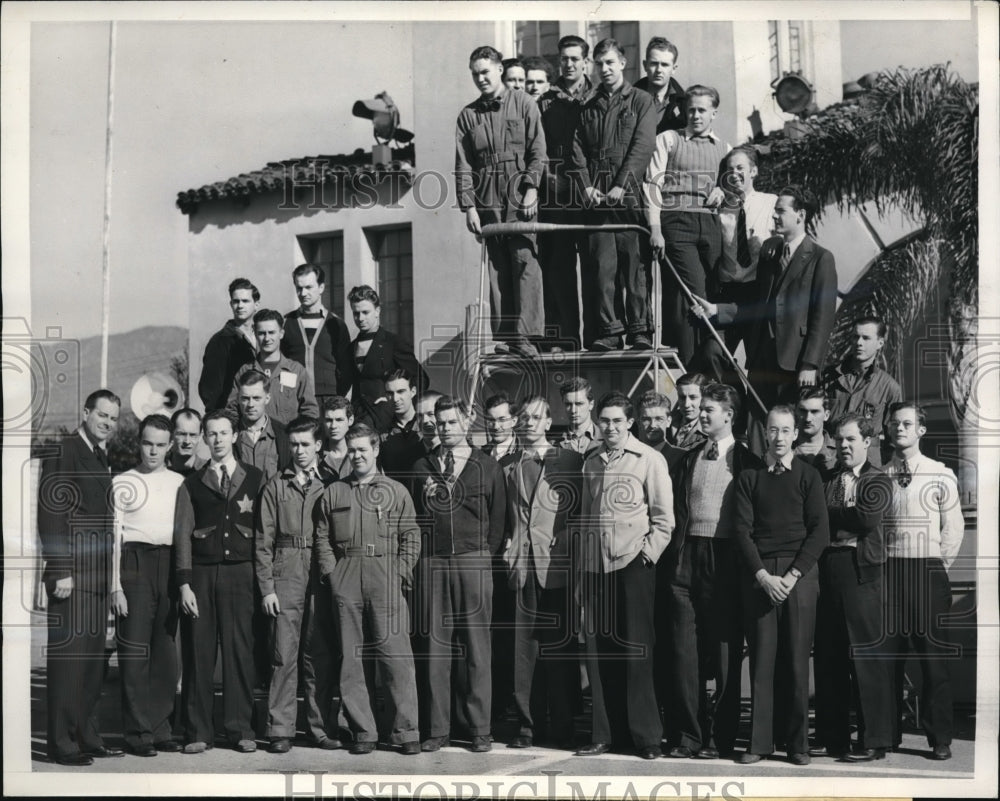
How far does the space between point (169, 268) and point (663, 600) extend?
137 inches

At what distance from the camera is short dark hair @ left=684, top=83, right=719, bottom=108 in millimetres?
7184

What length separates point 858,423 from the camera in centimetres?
682

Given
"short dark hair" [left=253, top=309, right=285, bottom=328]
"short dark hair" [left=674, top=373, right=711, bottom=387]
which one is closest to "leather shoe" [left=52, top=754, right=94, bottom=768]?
"short dark hair" [left=253, top=309, right=285, bottom=328]

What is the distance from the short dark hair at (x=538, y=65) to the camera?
7305mm

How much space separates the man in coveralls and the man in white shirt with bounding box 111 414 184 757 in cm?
87

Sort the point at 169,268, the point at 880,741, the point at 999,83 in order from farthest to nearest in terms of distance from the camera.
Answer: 1. the point at 169,268
2. the point at 999,83
3. the point at 880,741

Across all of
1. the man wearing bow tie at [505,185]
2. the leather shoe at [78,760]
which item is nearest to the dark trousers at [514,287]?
the man wearing bow tie at [505,185]

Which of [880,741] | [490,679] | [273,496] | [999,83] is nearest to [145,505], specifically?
[273,496]

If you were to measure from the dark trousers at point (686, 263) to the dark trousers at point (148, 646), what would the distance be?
302 cm

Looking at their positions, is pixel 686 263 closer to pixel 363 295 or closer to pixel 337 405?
pixel 363 295

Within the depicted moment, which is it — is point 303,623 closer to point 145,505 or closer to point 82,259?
point 145,505

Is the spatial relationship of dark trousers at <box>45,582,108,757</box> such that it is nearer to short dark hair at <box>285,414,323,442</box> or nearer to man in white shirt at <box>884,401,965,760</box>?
short dark hair at <box>285,414,323,442</box>

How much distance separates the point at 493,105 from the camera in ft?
24.0

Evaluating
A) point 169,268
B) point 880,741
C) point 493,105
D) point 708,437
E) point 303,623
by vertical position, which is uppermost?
point 493,105
